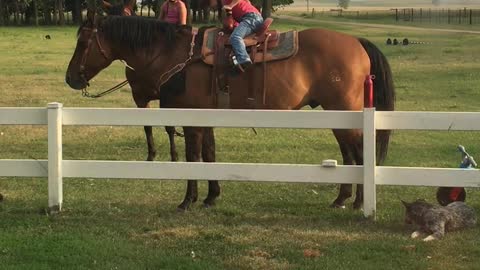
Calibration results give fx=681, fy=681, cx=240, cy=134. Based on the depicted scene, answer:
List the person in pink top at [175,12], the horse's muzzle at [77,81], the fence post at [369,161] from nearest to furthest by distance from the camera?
the fence post at [369,161] < the horse's muzzle at [77,81] < the person in pink top at [175,12]

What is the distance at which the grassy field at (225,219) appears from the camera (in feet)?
18.7

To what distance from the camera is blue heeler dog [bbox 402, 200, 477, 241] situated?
247 inches

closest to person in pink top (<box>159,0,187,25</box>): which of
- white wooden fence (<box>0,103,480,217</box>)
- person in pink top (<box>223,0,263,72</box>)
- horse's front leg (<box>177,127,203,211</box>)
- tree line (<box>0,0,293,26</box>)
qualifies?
person in pink top (<box>223,0,263,72</box>)

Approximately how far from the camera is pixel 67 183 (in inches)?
345

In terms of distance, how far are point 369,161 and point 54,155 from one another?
10.7 feet

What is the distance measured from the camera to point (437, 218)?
6301 millimetres

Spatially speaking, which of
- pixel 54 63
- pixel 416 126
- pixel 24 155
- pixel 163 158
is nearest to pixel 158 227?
pixel 416 126

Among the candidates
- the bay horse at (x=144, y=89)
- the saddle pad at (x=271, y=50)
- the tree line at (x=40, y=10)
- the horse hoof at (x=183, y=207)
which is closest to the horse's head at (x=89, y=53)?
the bay horse at (x=144, y=89)

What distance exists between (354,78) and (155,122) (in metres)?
2.32

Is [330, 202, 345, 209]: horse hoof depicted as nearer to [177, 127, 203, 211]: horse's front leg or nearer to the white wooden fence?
the white wooden fence

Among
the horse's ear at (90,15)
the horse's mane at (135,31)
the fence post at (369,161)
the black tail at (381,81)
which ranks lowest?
the fence post at (369,161)

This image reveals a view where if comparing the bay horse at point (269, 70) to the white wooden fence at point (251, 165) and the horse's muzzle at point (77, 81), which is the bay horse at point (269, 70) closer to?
the horse's muzzle at point (77, 81)

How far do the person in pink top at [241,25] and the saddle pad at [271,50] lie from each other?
236 mm

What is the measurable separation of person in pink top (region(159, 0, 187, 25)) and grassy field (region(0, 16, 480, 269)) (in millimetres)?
2205
